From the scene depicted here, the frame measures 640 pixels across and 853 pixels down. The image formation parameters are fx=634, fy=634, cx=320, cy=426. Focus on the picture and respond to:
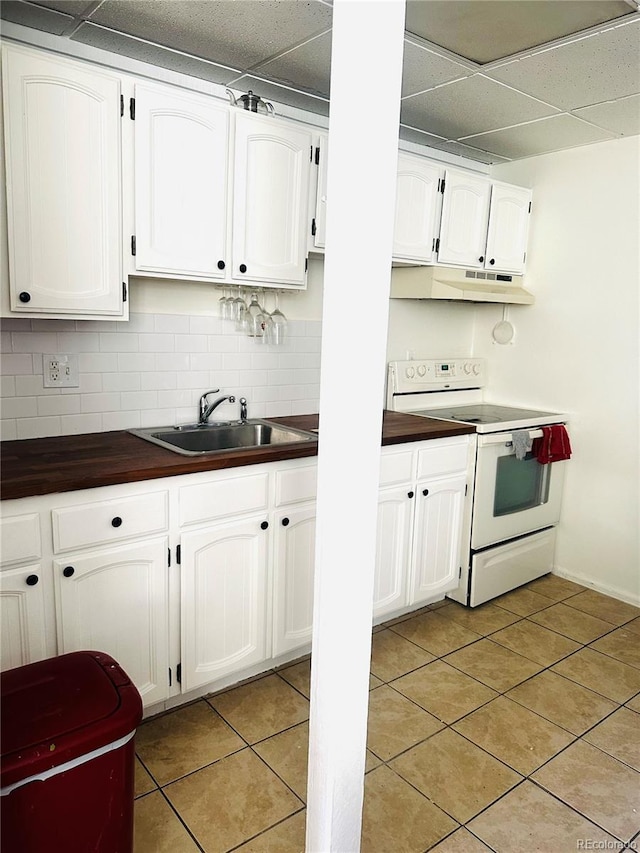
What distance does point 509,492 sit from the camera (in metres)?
3.25

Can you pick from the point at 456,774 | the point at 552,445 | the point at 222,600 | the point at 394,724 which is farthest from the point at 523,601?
the point at 222,600

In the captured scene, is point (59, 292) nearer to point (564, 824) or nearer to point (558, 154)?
point (564, 824)

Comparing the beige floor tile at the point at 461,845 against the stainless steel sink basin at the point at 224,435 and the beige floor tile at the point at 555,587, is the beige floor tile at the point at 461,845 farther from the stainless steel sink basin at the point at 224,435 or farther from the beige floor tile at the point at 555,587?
the beige floor tile at the point at 555,587

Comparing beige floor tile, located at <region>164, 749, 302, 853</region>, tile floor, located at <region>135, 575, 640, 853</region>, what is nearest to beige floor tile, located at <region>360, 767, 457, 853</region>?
tile floor, located at <region>135, 575, 640, 853</region>

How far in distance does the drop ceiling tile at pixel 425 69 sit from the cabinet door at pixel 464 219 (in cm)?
62

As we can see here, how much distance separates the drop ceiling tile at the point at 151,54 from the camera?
2.19 m

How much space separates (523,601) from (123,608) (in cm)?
215

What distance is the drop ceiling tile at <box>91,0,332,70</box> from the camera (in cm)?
197

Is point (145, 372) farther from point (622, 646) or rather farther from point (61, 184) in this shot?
point (622, 646)

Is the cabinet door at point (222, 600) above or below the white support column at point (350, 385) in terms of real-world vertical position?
below

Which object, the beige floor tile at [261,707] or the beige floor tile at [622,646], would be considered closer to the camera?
the beige floor tile at [261,707]

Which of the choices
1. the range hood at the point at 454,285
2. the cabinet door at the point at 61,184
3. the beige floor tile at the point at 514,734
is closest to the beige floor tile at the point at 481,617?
the beige floor tile at the point at 514,734

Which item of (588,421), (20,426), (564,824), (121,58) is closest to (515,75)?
Result: (121,58)

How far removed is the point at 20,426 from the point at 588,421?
2.79 m
